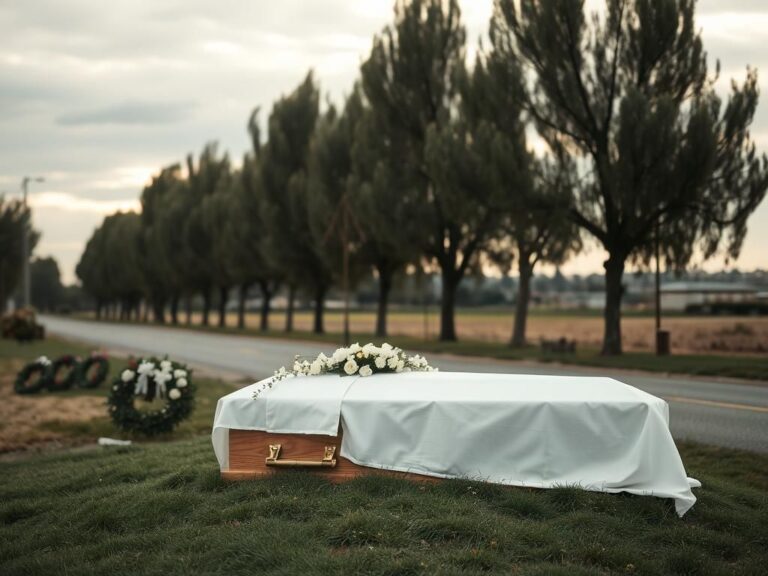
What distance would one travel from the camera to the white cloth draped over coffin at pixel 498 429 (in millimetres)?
5812

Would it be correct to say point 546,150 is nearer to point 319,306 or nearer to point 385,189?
point 385,189

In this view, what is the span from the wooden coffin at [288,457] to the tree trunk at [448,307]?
1113 inches

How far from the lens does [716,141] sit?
72.5 ft

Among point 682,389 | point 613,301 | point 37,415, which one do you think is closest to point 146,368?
point 37,415

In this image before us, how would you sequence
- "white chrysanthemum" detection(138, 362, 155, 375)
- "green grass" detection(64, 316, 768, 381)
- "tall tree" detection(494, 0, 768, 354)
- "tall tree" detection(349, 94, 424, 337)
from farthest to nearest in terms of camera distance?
"tall tree" detection(349, 94, 424, 337) → "tall tree" detection(494, 0, 768, 354) → "green grass" detection(64, 316, 768, 381) → "white chrysanthemum" detection(138, 362, 155, 375)

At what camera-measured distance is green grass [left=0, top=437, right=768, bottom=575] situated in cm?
470

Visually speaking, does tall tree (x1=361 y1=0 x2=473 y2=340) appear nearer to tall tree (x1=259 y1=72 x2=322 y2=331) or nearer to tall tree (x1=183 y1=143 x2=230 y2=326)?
tall tree (x1=259 y1=72 x2=322 y2=331)

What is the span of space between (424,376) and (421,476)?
1.18 meters

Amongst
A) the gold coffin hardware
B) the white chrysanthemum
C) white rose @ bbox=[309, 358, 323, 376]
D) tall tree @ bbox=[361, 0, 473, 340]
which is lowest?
the gold coffin hardware

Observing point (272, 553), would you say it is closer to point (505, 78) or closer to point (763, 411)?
point (763, 411)

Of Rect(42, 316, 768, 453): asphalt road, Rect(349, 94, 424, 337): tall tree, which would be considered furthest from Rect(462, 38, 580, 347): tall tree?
Rect(349, 94, 424, 337): tall tree

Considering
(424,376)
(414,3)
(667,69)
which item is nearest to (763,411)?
(424,376)

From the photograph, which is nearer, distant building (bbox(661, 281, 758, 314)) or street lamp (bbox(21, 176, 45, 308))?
street lamp (bbox(21, 176, 45, 308))

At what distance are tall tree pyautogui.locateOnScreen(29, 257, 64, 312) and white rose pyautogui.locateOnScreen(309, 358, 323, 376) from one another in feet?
574
